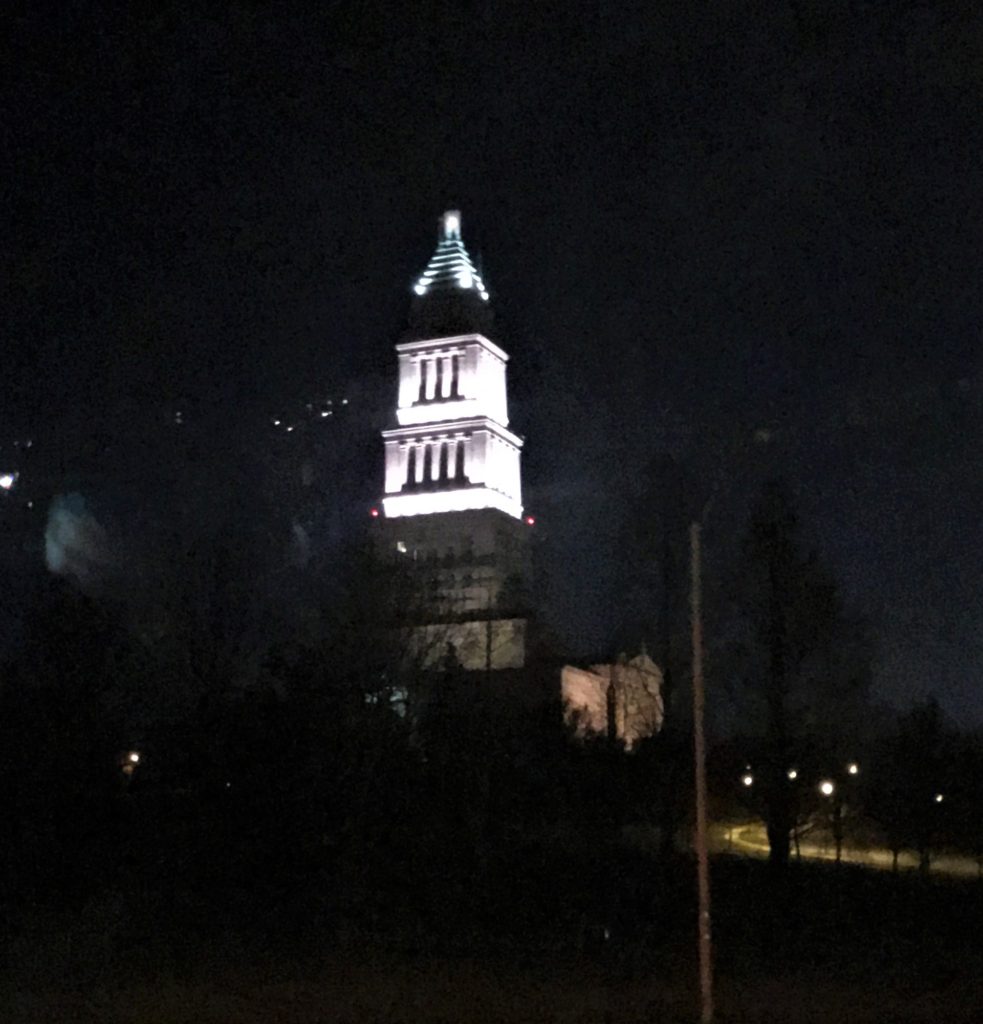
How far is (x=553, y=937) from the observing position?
2511 cm

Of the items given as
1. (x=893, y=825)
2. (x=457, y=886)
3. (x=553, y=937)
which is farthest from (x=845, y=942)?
(x=893, y=825)

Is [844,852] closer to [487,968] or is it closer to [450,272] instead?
[487,968]

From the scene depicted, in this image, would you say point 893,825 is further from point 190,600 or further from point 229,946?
point 229,946

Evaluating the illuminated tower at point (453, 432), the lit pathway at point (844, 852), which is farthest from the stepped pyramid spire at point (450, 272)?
the lit pathway at point (844, 852)

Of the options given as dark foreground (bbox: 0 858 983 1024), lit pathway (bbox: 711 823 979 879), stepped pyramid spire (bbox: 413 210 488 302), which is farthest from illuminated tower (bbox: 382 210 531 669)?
dark foreground (bbox: 0 858 983 1024)

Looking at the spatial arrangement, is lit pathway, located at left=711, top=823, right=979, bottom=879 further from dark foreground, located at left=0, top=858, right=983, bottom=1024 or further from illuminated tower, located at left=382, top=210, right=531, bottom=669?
illuminated tower, located at left=382, top=210, right=531, bottom=669

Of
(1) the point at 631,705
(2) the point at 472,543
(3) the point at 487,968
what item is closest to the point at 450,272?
(2) the point at 472,543

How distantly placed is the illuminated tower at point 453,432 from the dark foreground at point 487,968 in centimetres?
6141

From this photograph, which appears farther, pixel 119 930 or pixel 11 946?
pixel 119 930

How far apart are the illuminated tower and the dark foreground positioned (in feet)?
201

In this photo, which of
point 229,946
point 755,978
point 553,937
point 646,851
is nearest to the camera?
point 755,978

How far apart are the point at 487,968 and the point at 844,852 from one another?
3803 centimetres

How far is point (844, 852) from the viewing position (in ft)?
181

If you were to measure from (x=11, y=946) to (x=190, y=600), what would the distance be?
12769 millimetres
